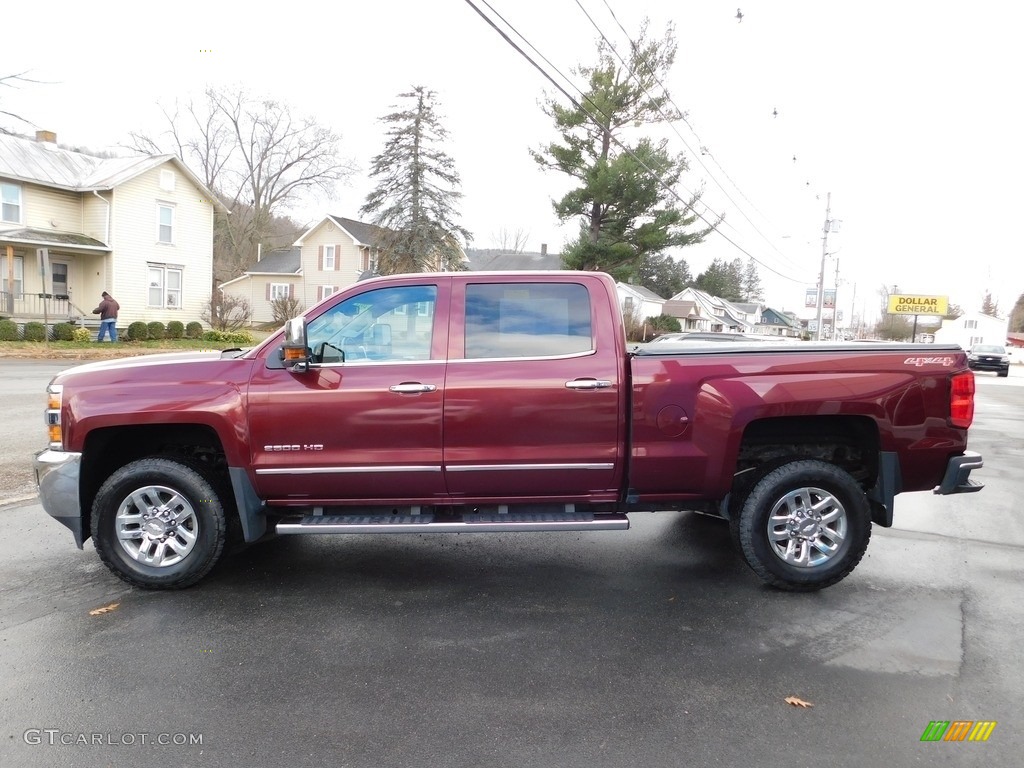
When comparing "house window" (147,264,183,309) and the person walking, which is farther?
"house window" (147,264,183,309)

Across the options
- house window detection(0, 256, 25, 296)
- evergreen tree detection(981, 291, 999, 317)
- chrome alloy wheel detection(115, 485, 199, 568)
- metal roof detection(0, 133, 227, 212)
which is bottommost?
chrome alloy wheel detection(115, 485, 199, 568)

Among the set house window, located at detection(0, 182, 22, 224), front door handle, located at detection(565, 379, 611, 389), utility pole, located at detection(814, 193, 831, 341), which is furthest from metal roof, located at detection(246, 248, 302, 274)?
front door handle, located at detection(565, 379, 611, 389)

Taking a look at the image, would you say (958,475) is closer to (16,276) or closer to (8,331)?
(8,331)

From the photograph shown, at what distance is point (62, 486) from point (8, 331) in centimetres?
2270

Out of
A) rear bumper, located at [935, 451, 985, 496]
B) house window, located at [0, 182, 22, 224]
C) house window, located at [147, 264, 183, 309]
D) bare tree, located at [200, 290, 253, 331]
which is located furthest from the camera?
bare tree, located at [200, 290, 253, 331]

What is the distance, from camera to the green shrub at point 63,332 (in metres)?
24.2

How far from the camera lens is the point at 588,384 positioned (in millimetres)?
4449

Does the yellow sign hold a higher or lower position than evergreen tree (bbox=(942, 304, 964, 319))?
lower

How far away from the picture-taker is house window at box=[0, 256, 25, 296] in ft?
88.6

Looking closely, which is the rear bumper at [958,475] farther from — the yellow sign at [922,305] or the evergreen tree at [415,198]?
the yellow sign at [922,305]

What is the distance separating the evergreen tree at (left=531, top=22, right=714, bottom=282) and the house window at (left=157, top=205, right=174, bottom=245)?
1594 centimetres

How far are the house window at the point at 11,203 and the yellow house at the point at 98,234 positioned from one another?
31mm

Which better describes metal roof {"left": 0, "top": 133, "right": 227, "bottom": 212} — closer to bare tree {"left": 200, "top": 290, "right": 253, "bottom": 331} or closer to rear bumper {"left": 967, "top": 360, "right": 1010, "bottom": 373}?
bare tree {"left": 200, "top": 290, "right": 253, "bottom": 331}

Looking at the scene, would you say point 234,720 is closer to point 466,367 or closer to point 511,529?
point 511,529
